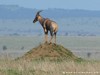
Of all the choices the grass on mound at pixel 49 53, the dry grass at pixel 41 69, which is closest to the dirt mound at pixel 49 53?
the grass on mound at pixel 49 53

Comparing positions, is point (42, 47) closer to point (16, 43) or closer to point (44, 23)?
point (44, 23)

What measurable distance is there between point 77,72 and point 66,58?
683cm

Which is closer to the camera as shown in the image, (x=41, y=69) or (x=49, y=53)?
(x=41, y=69)

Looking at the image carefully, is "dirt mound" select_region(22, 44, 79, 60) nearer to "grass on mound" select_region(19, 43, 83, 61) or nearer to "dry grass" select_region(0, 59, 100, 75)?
"grass on mound" select_region(19, 43, 83, 61)

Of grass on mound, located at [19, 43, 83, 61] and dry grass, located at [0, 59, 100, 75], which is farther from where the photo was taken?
grass on mound, located at [19, 43, 83, 61]

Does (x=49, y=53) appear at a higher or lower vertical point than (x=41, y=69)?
lower

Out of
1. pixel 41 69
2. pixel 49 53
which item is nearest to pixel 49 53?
pixel 49 53

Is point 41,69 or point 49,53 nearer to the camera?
point 41,69

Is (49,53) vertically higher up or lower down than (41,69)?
lower down

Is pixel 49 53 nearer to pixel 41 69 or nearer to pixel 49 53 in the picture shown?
pixel 49 53

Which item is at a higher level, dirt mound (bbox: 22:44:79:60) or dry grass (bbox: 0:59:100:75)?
dry grass (bbox: 0:59:100:75)

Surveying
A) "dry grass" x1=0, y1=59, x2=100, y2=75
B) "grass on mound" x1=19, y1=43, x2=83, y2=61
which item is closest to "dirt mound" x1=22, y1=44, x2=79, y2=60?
"grass on mound" x1=19, y1=43, x2=83, y2=61

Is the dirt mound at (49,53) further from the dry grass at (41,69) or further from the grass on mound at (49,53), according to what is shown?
the dry grass at (41,69)

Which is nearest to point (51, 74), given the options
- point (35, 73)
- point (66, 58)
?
point (35, 73)
